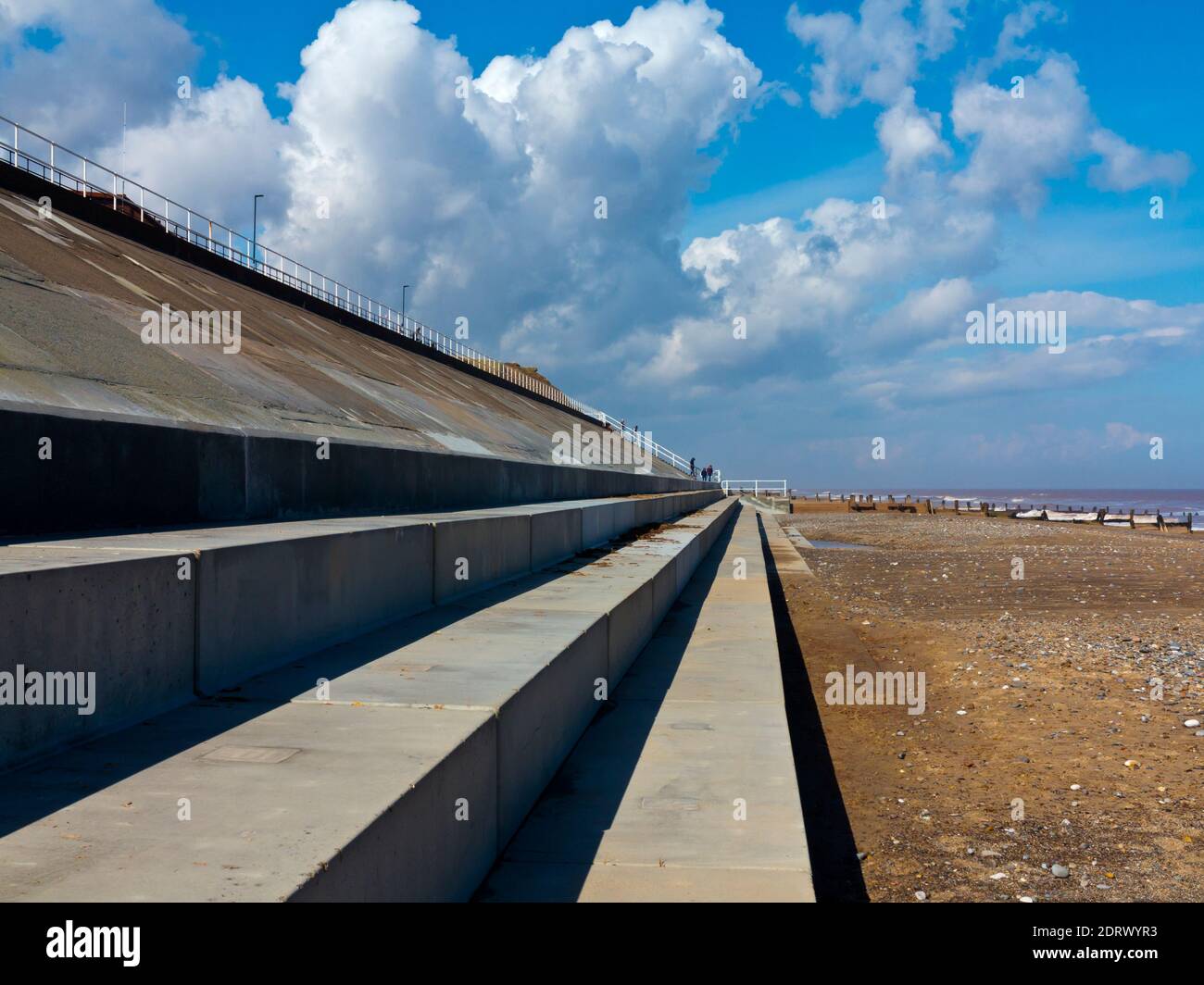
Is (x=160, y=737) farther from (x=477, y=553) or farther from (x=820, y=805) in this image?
(x=820, y=805)

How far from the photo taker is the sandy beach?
191 inches

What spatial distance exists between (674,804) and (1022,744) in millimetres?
4298

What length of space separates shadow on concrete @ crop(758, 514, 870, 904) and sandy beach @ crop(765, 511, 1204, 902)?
0.08 metres

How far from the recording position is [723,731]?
5027 millimetres

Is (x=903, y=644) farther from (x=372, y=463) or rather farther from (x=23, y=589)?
(x=23, y=589)

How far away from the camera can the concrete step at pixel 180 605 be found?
2.73 metres

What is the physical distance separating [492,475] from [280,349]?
20.4ft

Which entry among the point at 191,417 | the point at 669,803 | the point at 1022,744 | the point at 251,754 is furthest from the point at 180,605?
the point at 1022,744

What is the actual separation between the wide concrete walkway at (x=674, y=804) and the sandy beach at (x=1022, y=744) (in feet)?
3.04

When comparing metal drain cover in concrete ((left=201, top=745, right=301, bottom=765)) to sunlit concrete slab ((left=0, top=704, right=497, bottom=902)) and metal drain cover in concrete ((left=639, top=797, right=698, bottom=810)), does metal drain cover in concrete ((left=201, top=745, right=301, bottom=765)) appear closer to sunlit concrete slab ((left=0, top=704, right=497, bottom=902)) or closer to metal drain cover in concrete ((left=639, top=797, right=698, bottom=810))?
sunlit concrete slab ((left=0, top=704, right=497, bottom=902))

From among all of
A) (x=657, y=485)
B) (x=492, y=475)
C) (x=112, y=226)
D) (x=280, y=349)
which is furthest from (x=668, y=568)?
(x=657, y=485)

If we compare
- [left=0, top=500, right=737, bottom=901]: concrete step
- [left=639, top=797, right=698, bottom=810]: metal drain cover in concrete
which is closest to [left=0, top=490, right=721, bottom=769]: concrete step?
[left=0, top=500, right=737, bottom=901]: concrete step

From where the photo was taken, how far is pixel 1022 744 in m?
7.10

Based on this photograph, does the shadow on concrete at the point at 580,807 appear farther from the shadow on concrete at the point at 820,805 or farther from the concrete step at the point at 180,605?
the concrete step at the point at 180,605
